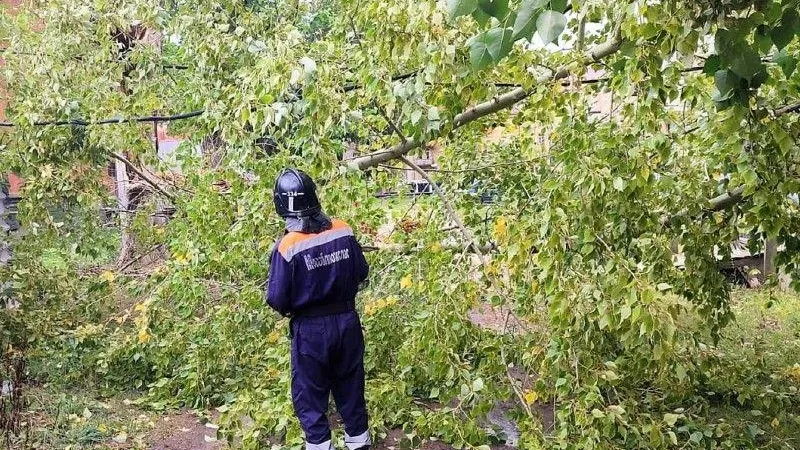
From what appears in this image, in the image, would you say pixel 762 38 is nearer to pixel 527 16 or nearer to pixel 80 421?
pixel 527 16

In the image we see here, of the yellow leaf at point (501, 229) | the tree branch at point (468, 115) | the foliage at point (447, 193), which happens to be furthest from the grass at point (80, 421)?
the yellow leaf at point (501, 229)

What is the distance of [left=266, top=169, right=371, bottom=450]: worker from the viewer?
11.6ft

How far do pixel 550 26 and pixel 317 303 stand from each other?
2.55 meters

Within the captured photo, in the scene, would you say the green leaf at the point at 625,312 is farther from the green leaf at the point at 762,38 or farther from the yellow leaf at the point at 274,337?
the yellow leaf at the point at 274,337

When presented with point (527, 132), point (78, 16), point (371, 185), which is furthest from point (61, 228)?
point (527, 132)

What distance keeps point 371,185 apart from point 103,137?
215 centimetres

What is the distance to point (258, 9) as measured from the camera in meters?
5.31

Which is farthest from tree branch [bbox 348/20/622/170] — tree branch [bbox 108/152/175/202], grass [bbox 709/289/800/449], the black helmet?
tree branch [bbox 108/152/175/202]

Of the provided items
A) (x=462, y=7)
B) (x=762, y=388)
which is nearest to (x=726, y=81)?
(x=462, y=7)

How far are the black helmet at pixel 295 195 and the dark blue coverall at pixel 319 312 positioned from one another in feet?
0.40

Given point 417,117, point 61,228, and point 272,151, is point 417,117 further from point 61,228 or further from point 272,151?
point 61,228

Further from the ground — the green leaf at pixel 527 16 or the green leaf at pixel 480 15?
the green leaf at pixel 480 15

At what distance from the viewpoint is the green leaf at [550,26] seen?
133 cm

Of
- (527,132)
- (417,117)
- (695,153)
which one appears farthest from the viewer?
(527,132)
